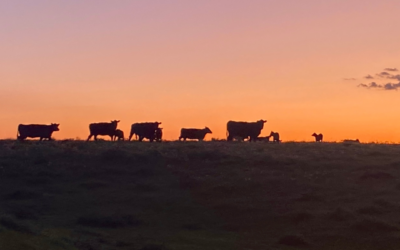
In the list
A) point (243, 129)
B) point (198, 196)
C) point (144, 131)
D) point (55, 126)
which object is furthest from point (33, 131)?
point (198, 196)

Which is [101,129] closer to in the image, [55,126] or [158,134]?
[55,126]

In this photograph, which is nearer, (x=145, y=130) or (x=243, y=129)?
(x=145, y=130)

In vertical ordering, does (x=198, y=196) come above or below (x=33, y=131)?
below

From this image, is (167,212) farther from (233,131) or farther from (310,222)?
(233,131)

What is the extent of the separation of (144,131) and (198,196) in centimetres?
1888

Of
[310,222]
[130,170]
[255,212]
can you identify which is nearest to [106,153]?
[130,170]

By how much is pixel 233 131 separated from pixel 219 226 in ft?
81.7

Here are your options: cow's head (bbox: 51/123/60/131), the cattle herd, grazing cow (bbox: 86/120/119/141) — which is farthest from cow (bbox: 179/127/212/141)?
cow's head (bbox: 51/123/60/131)

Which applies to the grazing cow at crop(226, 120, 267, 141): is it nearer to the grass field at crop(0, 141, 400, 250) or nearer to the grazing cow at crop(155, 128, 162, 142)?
the grazing cow at crop(155, 128, 162, 142)

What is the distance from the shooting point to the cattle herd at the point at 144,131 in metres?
46.4

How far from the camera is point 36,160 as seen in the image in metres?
36.8

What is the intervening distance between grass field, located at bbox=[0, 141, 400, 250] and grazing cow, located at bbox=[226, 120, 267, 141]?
7.73m

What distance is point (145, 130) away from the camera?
48719 millimetres

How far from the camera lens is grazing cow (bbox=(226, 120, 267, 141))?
5069cm
